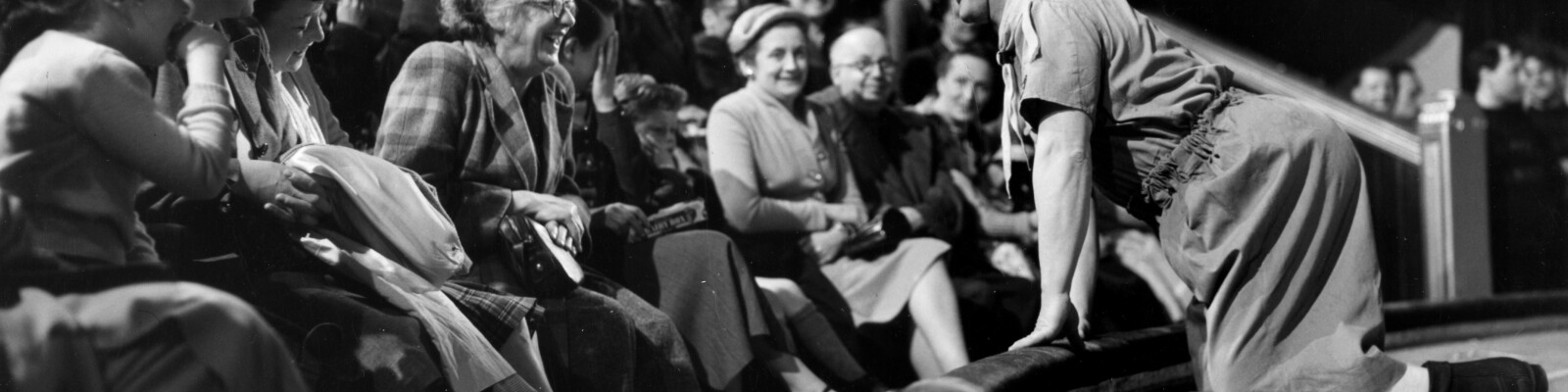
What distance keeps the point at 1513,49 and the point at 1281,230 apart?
340 centimetres

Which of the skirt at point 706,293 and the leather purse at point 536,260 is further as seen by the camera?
the skirt at point 706,293

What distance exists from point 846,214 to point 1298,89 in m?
2.70

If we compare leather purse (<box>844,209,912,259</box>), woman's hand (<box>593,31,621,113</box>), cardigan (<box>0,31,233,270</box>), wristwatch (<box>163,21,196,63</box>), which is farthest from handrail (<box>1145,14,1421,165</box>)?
cardigan (<box>0,31,233,270</box>)

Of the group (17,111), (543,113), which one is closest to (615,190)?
(543,113)

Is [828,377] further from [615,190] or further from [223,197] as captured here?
[223,197]

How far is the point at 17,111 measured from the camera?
2.47m

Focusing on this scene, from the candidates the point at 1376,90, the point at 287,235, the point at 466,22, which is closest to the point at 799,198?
the point at 466,22

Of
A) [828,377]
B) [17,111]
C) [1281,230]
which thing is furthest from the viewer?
[828,377]

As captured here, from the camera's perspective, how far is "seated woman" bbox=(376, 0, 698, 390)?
302 cm

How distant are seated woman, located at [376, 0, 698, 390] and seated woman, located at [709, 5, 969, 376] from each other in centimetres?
43

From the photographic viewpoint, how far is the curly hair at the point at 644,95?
11.1ft

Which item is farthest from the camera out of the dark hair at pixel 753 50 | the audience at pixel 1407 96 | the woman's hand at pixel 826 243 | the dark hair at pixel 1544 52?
the audience at pixel 1407 96

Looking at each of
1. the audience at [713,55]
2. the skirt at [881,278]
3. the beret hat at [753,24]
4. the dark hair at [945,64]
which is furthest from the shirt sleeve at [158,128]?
the dark hair at [945,64]

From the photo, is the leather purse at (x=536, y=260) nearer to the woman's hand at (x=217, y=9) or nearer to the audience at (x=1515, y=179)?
the woman's hand at (x=217, y=9)
